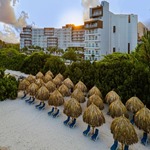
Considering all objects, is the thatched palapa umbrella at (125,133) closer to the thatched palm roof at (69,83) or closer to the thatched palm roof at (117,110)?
the thatched palm roof at (117,110)

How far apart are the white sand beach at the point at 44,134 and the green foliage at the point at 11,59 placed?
22815 mm

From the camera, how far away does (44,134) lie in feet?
43.2

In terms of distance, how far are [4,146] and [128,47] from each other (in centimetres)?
4269

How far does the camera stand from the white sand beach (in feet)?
38.8

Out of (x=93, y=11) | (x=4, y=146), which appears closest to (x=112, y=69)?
(x=4, y=146)

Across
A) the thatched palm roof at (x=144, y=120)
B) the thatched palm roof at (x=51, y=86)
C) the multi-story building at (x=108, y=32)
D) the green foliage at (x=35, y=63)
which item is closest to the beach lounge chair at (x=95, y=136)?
the thatched palm roof at (x=144, y=120)

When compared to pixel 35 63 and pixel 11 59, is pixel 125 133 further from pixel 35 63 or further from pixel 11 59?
pixel 11 59

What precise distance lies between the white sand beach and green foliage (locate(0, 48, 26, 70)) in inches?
898

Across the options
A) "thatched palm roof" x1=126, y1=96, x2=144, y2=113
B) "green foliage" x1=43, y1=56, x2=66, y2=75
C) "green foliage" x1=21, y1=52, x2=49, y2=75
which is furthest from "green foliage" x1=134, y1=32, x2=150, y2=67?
"green foliage" x1=21, y1=52, x2=49, y2=75

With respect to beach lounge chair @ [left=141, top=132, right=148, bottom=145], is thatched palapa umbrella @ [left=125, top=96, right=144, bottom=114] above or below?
above

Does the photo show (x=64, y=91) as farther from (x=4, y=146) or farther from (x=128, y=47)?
(x=128, y=47)

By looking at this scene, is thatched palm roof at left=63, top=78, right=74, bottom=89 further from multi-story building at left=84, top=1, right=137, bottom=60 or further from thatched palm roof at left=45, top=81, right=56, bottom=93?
multi-story building at left=84, top=1, right=137, bottom=60

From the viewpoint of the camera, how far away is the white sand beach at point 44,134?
1182 centimetres

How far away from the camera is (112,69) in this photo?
62.0 ft
